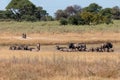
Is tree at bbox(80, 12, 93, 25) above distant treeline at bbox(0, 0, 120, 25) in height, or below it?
below

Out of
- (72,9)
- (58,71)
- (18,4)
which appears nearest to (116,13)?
(72,9)

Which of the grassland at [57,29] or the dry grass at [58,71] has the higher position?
the grassland at [57,29]

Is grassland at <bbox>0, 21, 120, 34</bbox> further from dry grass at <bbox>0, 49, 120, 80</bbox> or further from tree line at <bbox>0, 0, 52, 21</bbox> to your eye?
tree line at <bbox>0, 0, 52, 21</bbox>

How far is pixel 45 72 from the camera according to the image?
1630 cm

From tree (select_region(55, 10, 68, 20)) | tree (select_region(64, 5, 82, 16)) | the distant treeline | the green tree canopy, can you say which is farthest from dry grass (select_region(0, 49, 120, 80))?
tree (select_region(64, 5, 82, 16))

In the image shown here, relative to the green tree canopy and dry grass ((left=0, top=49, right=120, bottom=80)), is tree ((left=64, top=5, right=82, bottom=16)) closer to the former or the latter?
the green tree canopy

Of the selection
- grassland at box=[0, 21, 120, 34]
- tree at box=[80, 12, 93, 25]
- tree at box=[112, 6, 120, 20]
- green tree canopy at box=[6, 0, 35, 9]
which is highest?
green tree canopy at box=[6, 0, 35, 9]

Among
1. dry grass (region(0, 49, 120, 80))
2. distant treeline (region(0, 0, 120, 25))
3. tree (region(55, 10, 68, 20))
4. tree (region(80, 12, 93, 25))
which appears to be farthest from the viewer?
tree (region(55, 10, 68, 20))

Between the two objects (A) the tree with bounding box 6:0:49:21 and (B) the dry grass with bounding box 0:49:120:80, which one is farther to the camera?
(A) the tree with bounding box 6:0:49:21

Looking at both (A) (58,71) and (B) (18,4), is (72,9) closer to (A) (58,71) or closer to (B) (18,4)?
(B) (18,4)

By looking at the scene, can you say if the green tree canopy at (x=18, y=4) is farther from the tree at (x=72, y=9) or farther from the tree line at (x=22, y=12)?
the tree at (x=72, y=9)

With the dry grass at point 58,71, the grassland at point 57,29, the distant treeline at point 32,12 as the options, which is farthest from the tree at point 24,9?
the dry grass at point 58,71

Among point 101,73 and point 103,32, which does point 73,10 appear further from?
point 101,73

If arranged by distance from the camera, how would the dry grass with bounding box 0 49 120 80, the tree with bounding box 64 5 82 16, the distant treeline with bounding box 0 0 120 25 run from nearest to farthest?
the dry grass with bounding box 0 49 120 80 < the distant treeline with bounding box 0 0 120 25 < the tree with bounding box 64 5 82 16
